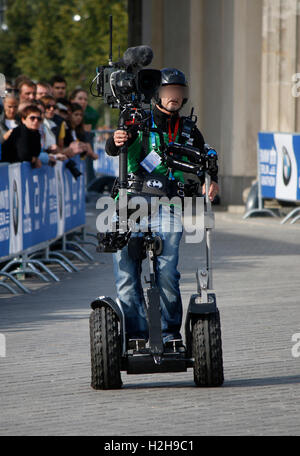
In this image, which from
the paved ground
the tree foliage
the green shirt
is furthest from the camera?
the tree foliage

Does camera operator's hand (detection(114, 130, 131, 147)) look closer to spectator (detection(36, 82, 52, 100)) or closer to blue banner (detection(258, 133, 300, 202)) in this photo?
spectator (detection(36, 82, 52, 100))

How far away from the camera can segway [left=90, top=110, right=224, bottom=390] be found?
7.16 metres

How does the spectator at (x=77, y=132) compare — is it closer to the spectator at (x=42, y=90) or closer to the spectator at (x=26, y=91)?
the spectator at (x=42, y=90)

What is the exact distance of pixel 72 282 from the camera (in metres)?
12.7

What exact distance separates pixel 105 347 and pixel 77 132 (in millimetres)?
10506

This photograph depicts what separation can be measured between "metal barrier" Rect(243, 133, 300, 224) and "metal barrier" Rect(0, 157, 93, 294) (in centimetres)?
428

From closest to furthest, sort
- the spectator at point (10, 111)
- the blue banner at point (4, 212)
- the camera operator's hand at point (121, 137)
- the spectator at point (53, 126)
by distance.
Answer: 1. the camera operator's hand at point (121, 137)
2. the blue banner at point (4, 212)
3. the spectator at point (10, 111)
4. the spectator at point (53, 126)

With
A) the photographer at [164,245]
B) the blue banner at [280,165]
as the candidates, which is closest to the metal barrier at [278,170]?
the blue banner at [280,165]

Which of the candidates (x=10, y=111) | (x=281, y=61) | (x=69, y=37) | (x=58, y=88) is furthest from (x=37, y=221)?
(x=69, y=37)

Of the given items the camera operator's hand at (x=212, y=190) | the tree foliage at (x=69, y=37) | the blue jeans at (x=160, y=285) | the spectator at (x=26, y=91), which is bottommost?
the blue jeans at (x=160, y=285)

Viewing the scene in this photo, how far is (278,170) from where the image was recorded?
1936cm

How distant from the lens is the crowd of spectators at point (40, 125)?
13.1 meters

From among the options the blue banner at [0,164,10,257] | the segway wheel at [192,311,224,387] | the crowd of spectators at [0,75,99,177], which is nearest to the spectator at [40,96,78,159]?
the crowd of spectators at [0,75,99,177]

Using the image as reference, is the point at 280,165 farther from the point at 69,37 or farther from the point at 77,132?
the point at 69,37
